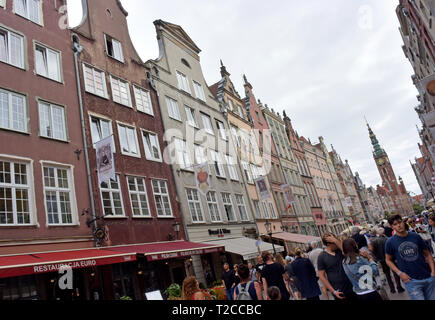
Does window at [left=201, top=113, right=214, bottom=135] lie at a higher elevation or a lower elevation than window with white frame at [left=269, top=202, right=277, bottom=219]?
higher

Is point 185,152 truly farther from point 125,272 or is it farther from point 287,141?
A: point 287,141

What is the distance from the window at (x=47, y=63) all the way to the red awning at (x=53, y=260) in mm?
7537

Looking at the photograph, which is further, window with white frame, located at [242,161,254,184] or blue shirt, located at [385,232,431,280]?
window with white frame, located at [242,161,254,184]

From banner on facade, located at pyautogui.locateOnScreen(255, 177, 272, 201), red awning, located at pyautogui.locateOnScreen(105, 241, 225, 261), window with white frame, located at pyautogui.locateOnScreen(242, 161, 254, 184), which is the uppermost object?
window with white frame, located at pyautogui.locateOnScreen(242, 161, 254, 184)

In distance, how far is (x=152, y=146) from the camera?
1877 cm

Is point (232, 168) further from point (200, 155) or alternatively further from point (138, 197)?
point (138, 197)

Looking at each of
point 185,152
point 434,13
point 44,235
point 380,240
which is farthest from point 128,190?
point 434,13

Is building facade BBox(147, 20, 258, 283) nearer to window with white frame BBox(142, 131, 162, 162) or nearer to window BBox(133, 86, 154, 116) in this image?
window with white frame BBox(142, 131, 162, 162)

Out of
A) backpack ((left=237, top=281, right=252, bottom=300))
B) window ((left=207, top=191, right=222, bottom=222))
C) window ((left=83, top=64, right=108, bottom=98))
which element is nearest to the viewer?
backpack ((left=237, top=281, right=252, bottom=300))

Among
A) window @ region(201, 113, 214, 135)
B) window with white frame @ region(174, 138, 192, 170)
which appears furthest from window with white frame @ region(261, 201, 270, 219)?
window with white frame @ region(174, 138, 192, 170)

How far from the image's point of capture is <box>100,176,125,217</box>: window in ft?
47.5

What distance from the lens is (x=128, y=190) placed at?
15.7 m

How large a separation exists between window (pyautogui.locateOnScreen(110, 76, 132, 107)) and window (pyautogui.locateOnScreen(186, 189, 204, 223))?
6.14m

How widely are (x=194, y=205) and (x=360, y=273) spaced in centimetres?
1551
